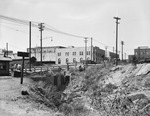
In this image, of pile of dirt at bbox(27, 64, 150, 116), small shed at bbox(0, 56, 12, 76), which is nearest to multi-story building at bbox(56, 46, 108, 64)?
pile of dirt at bbox(27, 64, 150, 116)

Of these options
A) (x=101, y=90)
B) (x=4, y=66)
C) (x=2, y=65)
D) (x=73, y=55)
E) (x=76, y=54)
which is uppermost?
(x=76, y=54)

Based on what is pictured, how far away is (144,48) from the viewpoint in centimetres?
12656

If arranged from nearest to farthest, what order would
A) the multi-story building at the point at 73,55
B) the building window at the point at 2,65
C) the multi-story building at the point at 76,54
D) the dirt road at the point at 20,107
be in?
the dirt road at the point at 20,107 → the building window at the point at 2,65 → the multi-story building at the point at 76,54 → the multi-story building at the point at 73,55

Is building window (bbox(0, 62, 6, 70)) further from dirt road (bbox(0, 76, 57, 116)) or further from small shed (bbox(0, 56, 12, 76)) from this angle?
dirt road (bbox(0, 76, 57, 116))

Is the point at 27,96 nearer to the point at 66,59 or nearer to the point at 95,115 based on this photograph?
the point at 95,115

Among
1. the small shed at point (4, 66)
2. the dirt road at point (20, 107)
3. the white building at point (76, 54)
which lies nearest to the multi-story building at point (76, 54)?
the white building at point (76, 54)

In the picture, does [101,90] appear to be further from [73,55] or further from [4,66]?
[73,55]

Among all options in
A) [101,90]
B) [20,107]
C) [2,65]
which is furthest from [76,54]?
[20,107]

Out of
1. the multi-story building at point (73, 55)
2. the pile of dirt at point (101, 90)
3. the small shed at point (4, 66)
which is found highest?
the multi-story building at point (73, 55)

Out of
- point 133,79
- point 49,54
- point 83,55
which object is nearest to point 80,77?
point 133,79

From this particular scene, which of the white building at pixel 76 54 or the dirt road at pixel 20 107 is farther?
the white building at pixel 76 54

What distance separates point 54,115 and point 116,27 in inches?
1475

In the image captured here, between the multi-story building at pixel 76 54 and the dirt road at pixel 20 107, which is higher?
the multi-story building at pixel 76 54

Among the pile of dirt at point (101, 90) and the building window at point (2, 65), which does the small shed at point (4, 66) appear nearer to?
the building window at point (2, 65)
